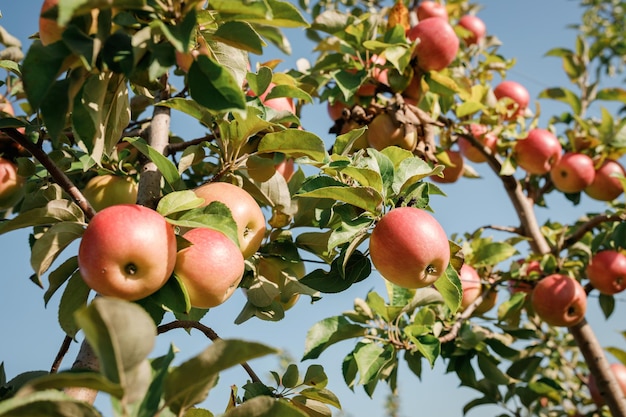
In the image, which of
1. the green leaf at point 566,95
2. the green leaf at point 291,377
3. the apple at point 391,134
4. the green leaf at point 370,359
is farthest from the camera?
the green leaf at point 566,95

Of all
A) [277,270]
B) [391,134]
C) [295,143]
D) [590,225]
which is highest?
[391,134]

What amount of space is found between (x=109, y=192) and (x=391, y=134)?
3.76ft

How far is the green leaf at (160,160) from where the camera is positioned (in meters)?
1.18

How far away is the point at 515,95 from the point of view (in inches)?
115

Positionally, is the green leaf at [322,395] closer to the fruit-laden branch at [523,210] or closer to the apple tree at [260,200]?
the apple tree at [260,200]

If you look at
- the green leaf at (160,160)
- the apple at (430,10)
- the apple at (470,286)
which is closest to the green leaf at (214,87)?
the green leaf at (160,160)

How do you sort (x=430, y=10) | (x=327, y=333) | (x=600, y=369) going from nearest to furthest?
(x=327, y=333) → (x=600, y=369) → (x=430, y=10)

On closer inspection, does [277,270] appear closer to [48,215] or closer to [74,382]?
[48,215]

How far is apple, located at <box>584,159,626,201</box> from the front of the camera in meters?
2.75

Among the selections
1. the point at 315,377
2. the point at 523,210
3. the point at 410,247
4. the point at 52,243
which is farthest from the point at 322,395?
the point at 523,210

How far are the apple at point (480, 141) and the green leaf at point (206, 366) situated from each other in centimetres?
209

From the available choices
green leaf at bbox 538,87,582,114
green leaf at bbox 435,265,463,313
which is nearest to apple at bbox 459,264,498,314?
green leaf at bbox 435,265,463,313

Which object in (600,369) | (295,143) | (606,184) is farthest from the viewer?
(606,184)

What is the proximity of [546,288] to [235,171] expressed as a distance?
1558 mm
